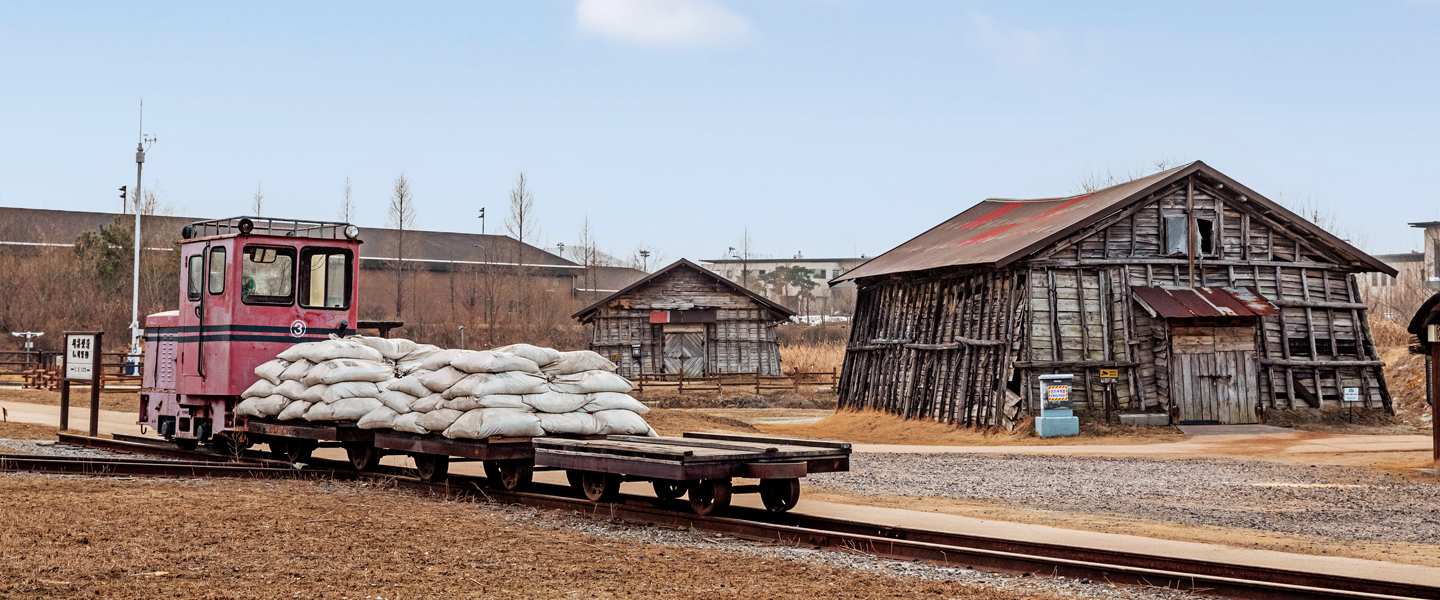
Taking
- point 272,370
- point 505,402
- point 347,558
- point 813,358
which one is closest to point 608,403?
point 505,402

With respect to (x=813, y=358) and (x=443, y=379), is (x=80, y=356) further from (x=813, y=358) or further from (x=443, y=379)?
(x=813, y=358)

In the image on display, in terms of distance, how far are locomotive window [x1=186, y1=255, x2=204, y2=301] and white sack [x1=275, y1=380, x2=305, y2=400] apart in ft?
7.71

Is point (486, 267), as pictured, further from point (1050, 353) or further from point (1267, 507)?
point (1267, 507)

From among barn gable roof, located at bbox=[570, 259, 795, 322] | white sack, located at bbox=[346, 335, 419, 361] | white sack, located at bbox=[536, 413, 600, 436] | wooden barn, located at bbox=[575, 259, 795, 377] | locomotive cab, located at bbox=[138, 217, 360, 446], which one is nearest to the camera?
white sack, located at bbox=[536, 413, 600, 436]

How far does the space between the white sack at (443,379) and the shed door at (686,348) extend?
37092mm

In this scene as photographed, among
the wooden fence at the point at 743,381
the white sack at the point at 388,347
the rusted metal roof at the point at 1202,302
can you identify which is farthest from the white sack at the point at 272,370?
the wooden fence at the point at 743,381

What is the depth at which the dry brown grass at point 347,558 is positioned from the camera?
23.7 feet

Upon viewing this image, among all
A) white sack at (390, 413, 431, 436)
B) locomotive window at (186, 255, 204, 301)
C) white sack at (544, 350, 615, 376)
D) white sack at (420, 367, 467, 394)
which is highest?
locomotive window at (186, 255, 204, 301)

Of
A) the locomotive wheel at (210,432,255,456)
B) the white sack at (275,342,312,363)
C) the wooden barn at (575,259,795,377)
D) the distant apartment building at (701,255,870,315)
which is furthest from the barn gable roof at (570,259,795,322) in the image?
the distant apartment building at (701,255,870,315)

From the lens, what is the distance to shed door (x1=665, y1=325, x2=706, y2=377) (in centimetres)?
4966

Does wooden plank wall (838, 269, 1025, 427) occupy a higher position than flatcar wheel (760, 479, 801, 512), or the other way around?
wooden plank wall (838, 269, 1025, 427)

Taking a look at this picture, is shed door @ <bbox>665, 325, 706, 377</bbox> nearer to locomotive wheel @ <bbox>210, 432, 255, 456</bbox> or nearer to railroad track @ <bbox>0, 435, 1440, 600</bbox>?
locomotive wheel @ <bbox>210, 432, 255, 456</bbox>

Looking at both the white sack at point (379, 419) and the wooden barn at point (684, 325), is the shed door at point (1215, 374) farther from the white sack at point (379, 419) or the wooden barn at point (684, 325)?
the wooden barn at point (684, 325)

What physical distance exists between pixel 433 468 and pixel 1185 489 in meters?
8.83
